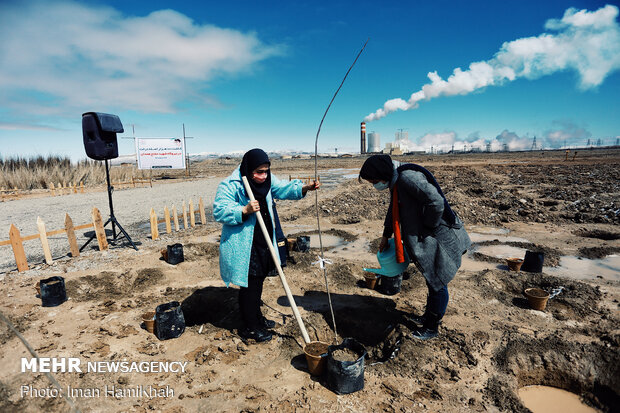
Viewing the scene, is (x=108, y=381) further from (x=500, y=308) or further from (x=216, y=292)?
(x=500, y=308)

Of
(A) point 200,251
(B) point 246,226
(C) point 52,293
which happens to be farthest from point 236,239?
(A) point 200,251

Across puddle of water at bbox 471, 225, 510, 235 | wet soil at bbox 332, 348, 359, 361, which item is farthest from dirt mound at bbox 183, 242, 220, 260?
puddle of water at bbox 471, 225, 510, 235

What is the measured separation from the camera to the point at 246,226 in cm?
284

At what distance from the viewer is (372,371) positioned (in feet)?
9.05

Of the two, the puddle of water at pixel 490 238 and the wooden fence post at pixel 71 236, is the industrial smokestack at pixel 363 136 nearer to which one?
the puddle of water at pixel 490 238

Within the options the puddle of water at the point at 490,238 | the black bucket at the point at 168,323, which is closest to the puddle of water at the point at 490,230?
the puddle of water at the point at 490,238

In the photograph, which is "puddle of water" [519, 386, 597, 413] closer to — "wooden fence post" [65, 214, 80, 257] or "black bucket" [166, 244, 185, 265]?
"black bucket" [166, 244, 185, 265]

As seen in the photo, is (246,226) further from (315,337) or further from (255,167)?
(315,337)

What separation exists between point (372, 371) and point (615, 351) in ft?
7.83

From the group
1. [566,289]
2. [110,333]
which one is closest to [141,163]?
[110,333]

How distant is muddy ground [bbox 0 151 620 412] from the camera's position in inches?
97.3

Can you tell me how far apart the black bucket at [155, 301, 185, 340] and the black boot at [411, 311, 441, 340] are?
2612mm

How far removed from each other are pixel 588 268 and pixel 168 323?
678 centimetres

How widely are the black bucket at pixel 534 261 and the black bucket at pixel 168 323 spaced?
538 cm
